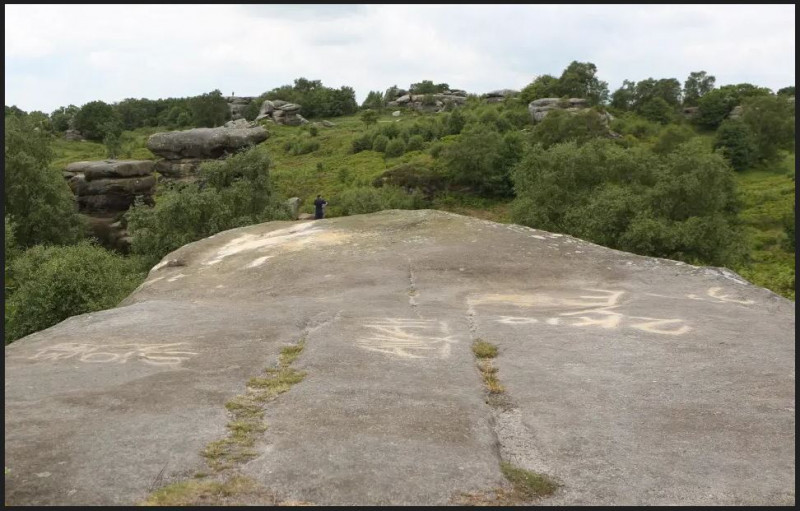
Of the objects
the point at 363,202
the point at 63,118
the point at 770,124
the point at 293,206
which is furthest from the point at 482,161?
the point at 63,118

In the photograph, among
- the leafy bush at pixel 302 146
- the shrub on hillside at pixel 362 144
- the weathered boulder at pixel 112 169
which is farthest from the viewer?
the leafy bush at pixel 302 146

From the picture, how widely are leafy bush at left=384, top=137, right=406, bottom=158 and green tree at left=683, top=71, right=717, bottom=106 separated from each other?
178ft

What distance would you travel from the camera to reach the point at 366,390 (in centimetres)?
805

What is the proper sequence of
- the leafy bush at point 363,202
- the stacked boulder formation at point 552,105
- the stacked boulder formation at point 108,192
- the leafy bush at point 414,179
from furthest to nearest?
the stacked boulder formation at point 552,105 < the leafy bush at point 414,179 < the leafy bush at point 363,202 < the stacked boulder formation at point 108,192

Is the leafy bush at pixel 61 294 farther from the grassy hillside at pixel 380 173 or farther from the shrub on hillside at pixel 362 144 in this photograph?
the shrub on hillside at pixel 362 144

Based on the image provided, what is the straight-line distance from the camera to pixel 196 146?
52.7 m

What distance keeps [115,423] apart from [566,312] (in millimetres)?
8514

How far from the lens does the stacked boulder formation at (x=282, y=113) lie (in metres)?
109

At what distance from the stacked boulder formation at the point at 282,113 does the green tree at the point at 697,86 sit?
61174mm

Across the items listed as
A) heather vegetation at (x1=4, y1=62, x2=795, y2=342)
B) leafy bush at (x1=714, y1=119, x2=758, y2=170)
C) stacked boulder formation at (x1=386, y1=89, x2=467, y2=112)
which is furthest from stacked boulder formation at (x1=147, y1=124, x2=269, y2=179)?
stacked boulder formation at (x1=386, y1=89, x2=467, y2=112)

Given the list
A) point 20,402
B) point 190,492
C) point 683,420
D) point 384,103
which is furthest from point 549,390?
point 384,103

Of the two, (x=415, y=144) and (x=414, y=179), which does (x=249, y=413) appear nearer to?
(x=414, y=179)

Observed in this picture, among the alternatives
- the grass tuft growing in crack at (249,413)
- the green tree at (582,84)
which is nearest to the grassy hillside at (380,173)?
the green tree at (582,84)

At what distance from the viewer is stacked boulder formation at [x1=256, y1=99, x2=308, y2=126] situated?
108875 millimetres
